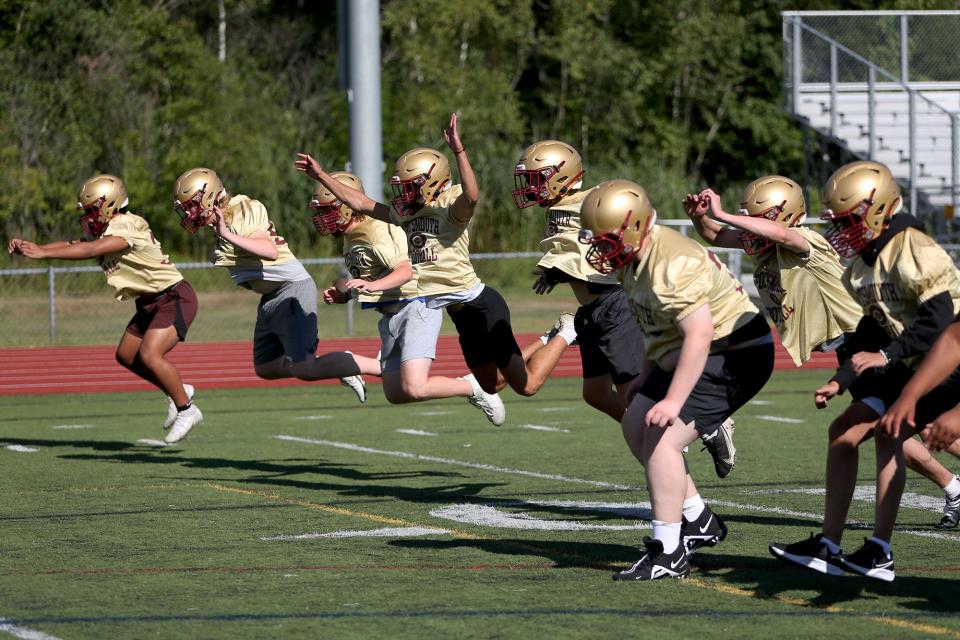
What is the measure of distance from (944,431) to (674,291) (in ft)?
3.68

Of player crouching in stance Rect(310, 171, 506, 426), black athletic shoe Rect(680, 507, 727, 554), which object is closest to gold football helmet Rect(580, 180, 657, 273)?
black athletic shoe Rect(680, 507, 727, 554)

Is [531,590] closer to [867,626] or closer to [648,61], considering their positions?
[867,626]

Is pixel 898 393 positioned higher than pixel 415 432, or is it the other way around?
pixel 898 393

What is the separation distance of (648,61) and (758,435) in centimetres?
3141

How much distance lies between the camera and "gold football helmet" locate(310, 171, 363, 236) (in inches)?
364

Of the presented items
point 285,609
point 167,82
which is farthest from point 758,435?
point 167,82

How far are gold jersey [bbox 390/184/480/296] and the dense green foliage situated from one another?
20.2m

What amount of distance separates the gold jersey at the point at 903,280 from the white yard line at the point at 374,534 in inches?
97.9

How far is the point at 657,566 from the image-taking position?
19.6 ft

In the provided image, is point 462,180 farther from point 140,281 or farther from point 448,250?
point 140,281

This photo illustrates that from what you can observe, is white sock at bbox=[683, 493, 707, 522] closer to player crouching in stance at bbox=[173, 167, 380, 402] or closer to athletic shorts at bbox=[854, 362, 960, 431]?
athletic shorts at bbox=[854, 362, 960, 431]

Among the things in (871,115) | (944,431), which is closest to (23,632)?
(944,431)

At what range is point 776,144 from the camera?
41688 mm

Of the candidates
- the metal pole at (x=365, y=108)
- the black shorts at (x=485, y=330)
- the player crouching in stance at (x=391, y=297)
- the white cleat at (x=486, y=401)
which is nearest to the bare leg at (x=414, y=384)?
the player crouching in stance at (x=391, y=297)
